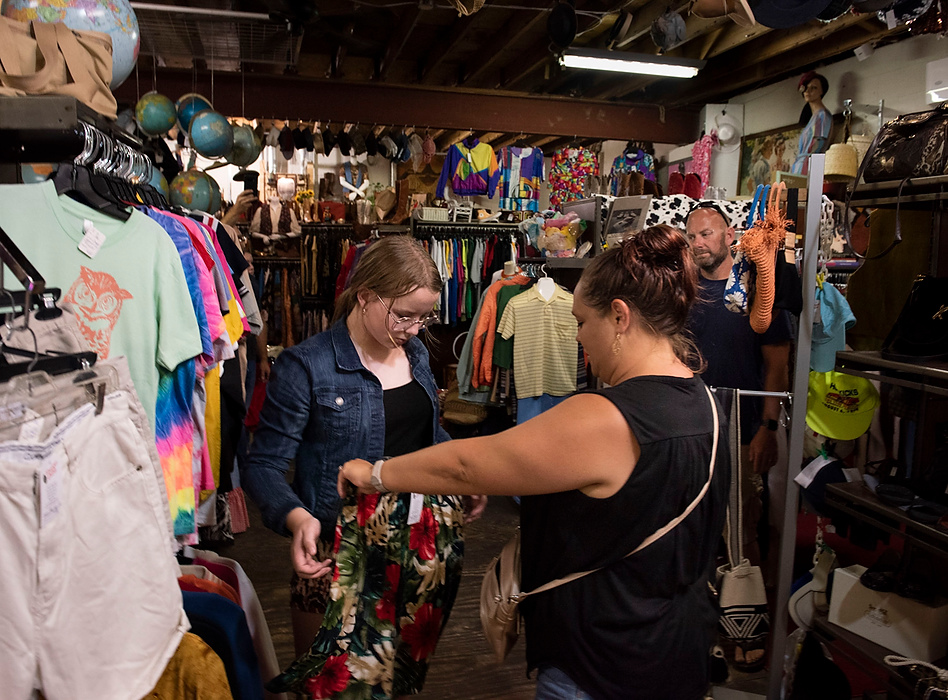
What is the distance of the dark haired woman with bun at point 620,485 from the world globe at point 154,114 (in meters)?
3.98

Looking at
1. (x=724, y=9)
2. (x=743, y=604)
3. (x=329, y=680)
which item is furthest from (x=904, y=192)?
(x=329, y=680)

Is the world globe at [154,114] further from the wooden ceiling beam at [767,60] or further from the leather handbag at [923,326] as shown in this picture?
the wooden ceiling beam at [767,60]

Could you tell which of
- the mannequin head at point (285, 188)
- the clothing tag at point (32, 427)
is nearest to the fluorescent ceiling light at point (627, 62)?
the mannequin head at point (285, 188)

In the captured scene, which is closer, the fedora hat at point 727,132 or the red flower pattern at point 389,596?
the red flower pattern at point 389,596

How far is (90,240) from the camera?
1.71 metres

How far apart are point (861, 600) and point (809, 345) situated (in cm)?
96

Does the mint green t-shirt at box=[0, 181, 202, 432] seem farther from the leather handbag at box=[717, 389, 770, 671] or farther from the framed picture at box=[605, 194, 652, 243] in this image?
the leather handbag at box=[717, 389, 770, 671]

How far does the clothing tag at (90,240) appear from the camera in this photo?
5.57ft

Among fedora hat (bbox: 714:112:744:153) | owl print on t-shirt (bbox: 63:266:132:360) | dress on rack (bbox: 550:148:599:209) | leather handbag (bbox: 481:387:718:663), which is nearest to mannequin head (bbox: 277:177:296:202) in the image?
dress on rack (bbox: 550:148:599:209)

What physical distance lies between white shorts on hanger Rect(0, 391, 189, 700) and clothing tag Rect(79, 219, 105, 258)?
2.16 feet

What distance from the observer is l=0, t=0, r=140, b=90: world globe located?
174cm

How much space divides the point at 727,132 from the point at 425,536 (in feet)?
22.9

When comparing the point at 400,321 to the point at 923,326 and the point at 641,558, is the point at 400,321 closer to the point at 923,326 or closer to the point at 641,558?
the point at 641,558

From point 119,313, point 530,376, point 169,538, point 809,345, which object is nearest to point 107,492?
point 169,538
